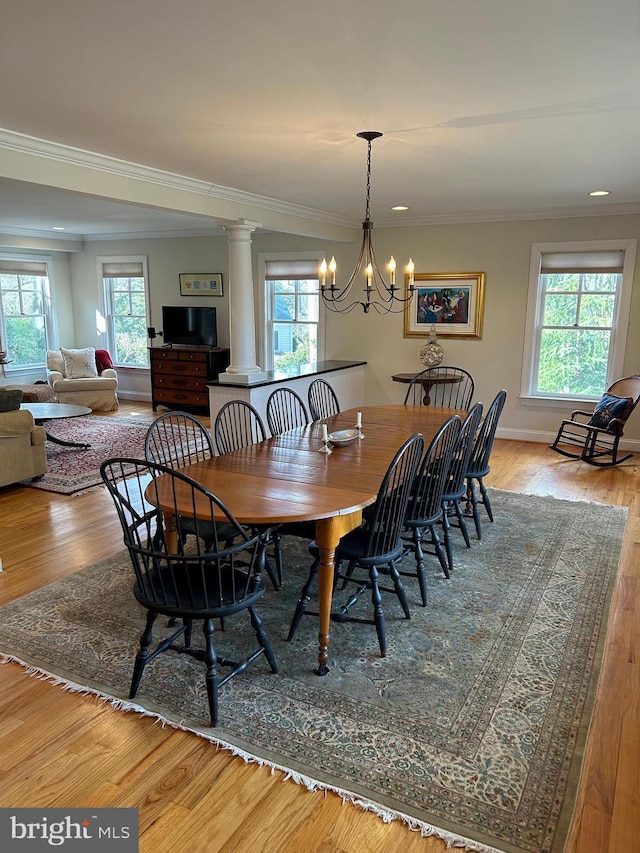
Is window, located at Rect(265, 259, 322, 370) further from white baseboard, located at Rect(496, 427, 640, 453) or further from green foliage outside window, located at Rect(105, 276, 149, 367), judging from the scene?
white baseboard, located at Rect(496, 427, 640, 453)

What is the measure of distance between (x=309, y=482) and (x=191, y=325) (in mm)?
6165

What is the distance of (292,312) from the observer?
25.9 ft

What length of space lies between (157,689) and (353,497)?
108 centimetres

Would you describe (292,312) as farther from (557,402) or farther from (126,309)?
(557,402)

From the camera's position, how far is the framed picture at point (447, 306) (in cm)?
671

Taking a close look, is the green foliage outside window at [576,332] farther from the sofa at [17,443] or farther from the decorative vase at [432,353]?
the sofa at [17,443]

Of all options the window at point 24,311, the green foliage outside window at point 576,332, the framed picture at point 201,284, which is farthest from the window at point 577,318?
the window at point 24,311

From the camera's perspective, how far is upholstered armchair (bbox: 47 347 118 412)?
26.9ft

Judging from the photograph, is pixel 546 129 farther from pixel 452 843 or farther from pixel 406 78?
pixel 452 843

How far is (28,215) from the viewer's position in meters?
7.06

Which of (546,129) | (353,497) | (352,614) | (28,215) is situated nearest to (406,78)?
(546,129)

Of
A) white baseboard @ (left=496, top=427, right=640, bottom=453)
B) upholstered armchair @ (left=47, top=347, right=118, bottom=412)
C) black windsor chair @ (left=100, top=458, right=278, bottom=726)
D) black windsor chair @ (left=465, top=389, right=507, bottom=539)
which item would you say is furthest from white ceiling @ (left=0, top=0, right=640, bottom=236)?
upholstered armchair @ (left=47, top=347, right=118, bottom=412)

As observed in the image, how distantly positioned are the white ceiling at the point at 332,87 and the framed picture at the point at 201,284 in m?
3.80

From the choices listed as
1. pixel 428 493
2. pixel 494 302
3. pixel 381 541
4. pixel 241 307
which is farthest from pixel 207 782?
pixel 494 302
